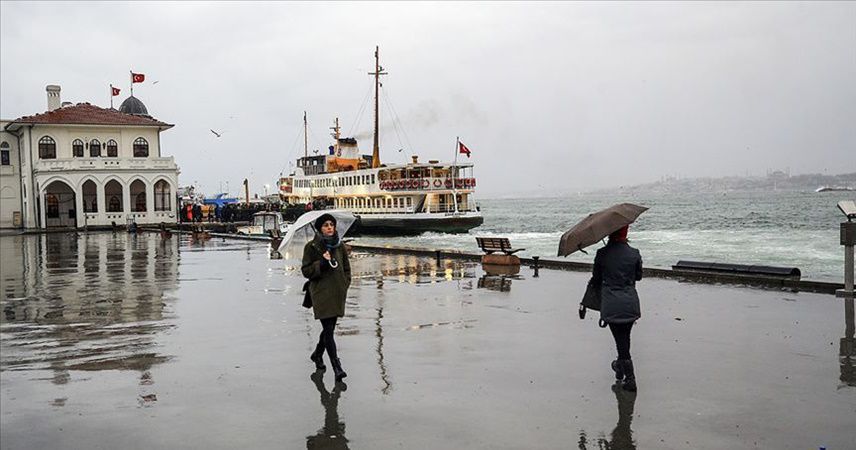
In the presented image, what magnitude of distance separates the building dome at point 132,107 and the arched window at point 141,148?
10.2 m

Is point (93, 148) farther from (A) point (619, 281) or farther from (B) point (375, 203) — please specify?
(A) point (619, 281)

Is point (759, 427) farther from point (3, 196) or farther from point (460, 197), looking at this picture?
point (3, 196)

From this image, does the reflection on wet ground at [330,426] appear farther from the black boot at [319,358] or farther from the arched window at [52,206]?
the arched window at [52,206]

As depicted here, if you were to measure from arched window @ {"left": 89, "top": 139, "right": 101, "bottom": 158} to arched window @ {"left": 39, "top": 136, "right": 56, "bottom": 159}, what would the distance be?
240cm

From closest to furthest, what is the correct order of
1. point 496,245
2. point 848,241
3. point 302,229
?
point 302,229 → point 848,241 → point 496,245

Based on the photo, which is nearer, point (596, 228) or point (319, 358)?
point (596, 228)

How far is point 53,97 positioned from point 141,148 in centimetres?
909

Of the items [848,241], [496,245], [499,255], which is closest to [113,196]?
[496,245]

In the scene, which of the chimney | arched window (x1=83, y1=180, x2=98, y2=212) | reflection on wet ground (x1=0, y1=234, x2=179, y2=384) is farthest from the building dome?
reflection on wet ground (x1=0, y1=234, x2=179, y2=384)

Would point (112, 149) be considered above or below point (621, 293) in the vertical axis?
above

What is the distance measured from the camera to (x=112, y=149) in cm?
5606

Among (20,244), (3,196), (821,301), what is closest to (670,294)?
(821,301)

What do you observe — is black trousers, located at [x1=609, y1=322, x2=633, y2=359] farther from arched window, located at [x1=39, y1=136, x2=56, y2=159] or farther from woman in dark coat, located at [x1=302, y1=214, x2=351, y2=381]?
arched window, located at [x1=39, y1=136, x2=56, y2=159]

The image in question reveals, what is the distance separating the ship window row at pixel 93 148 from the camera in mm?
54125
